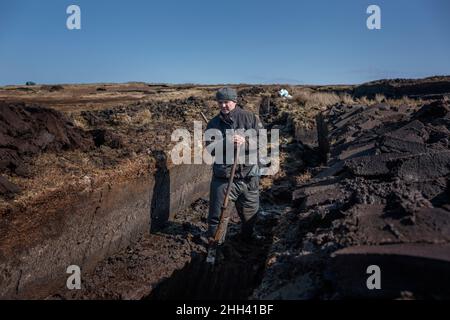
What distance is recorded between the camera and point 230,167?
5664 millimetres

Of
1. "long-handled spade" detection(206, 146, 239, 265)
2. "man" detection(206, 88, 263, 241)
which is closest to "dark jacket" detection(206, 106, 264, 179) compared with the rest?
"man" detection(206, 88, 263, 241)

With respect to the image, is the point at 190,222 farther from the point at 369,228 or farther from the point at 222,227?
the point at 369,228

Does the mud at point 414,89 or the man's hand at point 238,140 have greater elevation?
the mud at point 414,89

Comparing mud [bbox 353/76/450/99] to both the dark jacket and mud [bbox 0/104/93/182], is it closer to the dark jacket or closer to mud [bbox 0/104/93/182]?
the dark jacket

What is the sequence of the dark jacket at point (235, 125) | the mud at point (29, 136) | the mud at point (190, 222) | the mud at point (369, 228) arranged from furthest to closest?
the dark jacket at point (235, 125) → the mud at point (29, 136) → the mud at point (190, 222) → the mud at point (369, 228)

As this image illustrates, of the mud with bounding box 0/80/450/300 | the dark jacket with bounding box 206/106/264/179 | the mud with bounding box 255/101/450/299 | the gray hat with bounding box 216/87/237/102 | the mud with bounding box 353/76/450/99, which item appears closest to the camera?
the mud with bounding box 255/101/450/299

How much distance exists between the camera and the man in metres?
5.54

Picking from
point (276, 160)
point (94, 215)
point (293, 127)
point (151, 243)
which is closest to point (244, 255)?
point (151, 243)

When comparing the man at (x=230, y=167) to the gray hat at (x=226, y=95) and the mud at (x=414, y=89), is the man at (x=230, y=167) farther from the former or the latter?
the mud at (x=414, y=89)

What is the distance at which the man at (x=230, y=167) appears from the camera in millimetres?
5535

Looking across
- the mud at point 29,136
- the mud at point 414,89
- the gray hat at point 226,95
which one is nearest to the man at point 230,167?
the gray hat at point 226,95

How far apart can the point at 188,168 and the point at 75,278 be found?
10.9 ft

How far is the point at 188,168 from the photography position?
8008 mm
